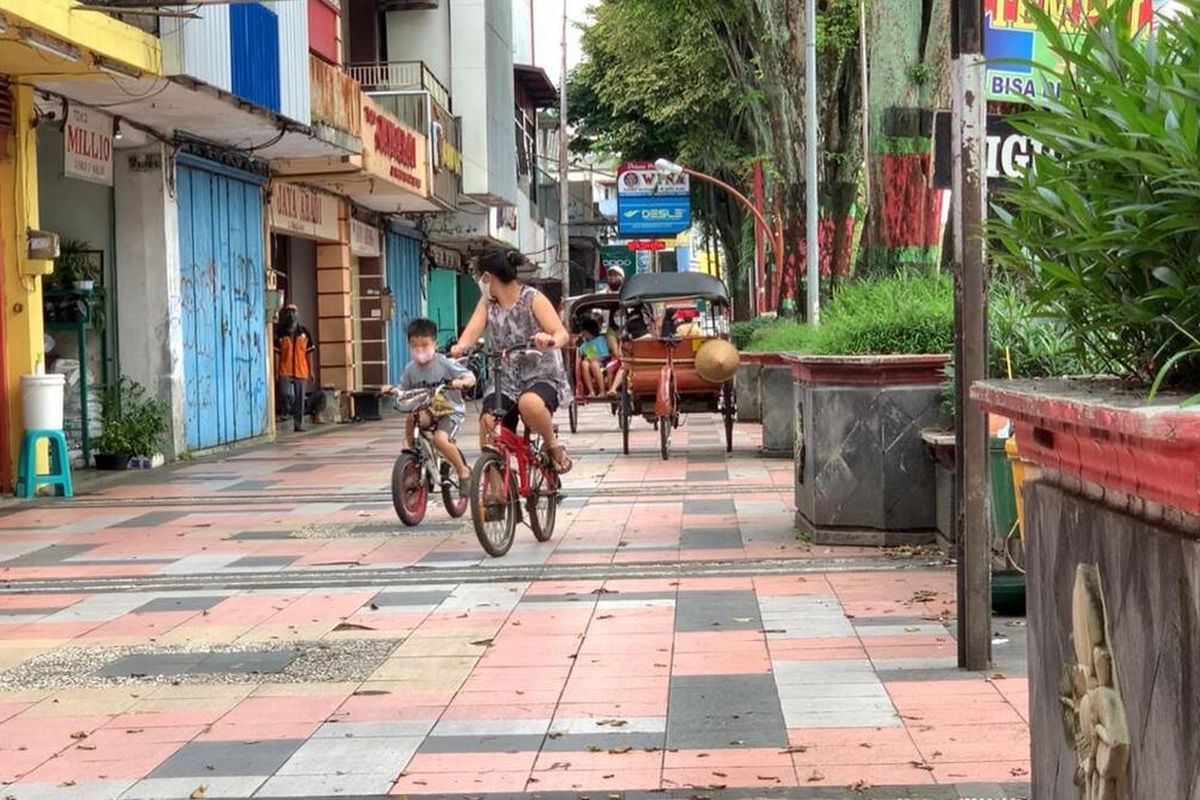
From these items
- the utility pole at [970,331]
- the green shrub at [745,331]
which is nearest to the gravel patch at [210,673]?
the utility pole at [970,331]

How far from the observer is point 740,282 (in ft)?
144

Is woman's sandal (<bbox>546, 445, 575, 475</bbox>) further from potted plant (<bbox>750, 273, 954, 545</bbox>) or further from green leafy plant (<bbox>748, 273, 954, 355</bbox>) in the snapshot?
green leafy plant (<bbox>748, 273, 954, 355</bbox>)

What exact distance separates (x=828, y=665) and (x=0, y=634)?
367cm

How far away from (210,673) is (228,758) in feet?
4.44

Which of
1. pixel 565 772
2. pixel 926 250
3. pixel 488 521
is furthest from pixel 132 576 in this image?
pixel 926 250

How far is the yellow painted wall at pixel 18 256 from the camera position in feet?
45.4

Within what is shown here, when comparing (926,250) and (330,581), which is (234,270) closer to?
(926,250)

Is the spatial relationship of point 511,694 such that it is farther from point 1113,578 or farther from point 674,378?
point 674,378

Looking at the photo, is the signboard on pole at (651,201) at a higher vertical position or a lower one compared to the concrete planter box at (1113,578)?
higher

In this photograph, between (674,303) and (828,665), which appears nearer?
(828,665)

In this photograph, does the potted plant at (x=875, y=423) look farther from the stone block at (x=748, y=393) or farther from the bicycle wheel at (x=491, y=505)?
the stone block at (x=748, y=393)

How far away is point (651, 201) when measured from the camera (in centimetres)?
3944

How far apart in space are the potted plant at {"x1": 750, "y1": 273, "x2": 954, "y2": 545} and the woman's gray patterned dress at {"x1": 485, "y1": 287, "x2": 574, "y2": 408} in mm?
1406

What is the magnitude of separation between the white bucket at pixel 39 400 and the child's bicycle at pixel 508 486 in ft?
17.3
